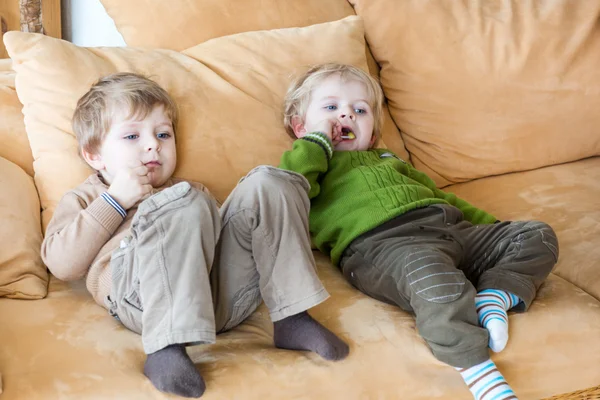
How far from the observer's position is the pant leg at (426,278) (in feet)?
3.83

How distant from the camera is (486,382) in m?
1.15

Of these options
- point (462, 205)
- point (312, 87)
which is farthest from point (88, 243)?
point (462, 205)

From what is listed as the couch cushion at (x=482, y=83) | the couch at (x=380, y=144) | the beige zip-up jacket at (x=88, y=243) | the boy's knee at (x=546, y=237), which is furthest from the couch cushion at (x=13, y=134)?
the boy's knee at (x=546, y=237)

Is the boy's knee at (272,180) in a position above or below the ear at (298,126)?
above

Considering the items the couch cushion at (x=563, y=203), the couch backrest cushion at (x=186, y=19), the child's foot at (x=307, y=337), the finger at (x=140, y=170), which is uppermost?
the couch backrest cushion at (x=186, y=19)

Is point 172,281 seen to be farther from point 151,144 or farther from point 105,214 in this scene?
point 151,144

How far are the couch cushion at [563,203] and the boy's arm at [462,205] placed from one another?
202 mm

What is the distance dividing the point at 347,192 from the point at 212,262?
48 centimetres

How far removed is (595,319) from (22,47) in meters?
1.41

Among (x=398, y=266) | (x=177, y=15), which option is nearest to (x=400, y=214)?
(x=398, y=266)

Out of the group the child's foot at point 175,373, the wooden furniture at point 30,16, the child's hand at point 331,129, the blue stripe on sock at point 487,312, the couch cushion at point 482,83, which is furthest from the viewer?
the wooden furniture at point 30,16

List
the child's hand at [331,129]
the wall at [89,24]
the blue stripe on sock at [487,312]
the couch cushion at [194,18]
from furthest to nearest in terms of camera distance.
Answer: the wall at [89,24]
the couch cushion at [194,18]
the child's hand at [331,129]
the blue stripe on sock at [487,312]

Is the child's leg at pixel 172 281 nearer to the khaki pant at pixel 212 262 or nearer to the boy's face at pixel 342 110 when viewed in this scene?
the khaki pant at pixel 212 262

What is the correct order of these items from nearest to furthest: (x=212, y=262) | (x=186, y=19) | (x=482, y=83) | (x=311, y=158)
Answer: (x=212, y=262) → (x=311, y=158) → (x=186, y=19) → (x=482, y=83)
